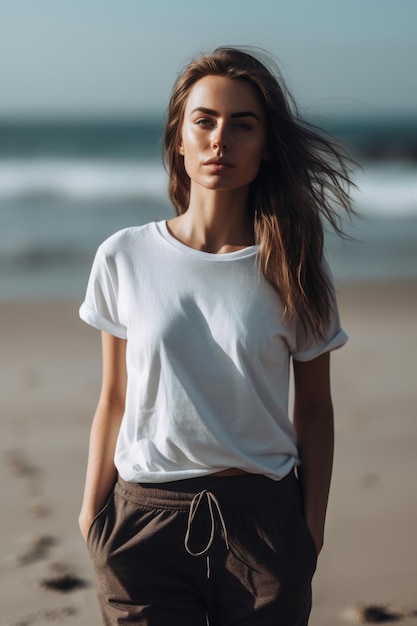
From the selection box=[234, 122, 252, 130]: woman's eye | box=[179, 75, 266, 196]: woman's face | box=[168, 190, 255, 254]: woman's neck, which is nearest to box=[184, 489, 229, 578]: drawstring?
box=[168, 190, 255, 254]: woman's neck

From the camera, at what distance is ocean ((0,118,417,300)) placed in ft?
36.5

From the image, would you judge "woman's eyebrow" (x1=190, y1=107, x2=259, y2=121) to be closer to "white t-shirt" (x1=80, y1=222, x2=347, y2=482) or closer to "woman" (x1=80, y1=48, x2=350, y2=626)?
"woman" (x1=80, y1=48, x2=350, y2=626)

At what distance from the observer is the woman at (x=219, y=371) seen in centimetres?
216

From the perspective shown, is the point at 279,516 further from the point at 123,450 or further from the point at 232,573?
the point at 123,450

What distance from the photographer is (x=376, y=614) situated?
361 cm

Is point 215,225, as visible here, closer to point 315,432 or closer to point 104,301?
point 104,301

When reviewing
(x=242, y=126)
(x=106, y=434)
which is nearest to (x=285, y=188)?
(x=242, y=126)

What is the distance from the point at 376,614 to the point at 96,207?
50.4 feet

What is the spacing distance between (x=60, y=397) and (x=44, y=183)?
16530mm

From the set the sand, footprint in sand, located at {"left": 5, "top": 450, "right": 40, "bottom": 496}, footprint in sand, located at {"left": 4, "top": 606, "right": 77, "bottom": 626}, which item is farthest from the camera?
footprint in sand, located at {"left": 5, "top": 450, "right": 40, "bottom": 496}

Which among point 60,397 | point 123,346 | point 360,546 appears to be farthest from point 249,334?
point 60,397

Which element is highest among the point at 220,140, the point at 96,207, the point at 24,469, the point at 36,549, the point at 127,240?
the point at 220,140

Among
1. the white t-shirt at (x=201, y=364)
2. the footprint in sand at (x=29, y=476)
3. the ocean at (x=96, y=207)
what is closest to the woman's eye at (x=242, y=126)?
the white t-shirt at (x=201, y=364)

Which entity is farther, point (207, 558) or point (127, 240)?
point (127, 240)
